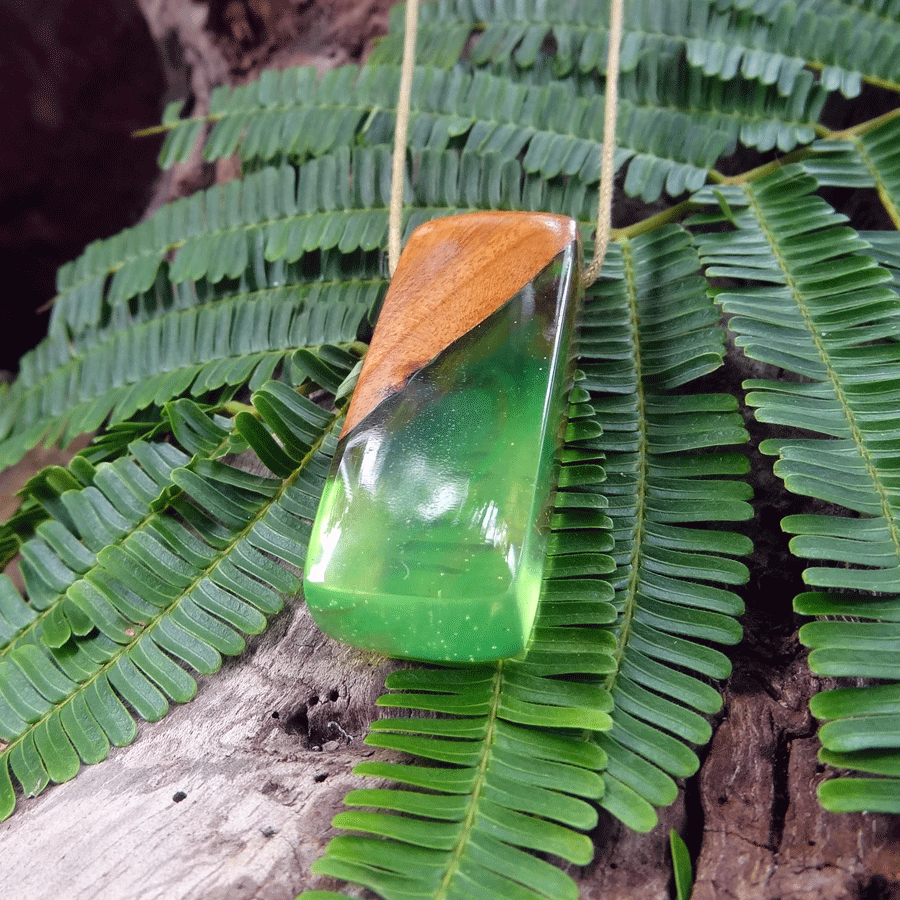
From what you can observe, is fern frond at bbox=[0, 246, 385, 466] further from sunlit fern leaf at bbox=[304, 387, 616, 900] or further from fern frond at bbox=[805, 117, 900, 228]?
fern frond at bbox=[805, 117, 900, 228]

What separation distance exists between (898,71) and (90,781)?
1.82m

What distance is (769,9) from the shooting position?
1.61 m

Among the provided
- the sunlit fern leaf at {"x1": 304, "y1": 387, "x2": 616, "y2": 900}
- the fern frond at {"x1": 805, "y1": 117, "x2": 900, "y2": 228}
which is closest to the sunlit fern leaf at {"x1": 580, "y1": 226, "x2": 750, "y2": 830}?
the sunlit fern leaf at {"x1": 304, "y1": 387, "x2": 616, "y2": 900}

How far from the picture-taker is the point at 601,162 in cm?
147

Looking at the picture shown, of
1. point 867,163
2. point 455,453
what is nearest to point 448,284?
point 455,453

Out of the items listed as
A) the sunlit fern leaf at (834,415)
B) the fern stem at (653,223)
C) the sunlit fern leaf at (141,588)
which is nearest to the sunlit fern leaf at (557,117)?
the fern stem at (653,223)

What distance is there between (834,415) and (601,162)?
25.9 inches

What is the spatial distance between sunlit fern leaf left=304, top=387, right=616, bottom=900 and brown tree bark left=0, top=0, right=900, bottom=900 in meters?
0.10

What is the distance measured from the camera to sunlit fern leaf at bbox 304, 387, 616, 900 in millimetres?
826

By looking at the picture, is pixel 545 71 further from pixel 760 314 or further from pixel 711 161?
pixel 760 314

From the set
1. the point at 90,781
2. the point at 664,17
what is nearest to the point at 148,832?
the point at 90,781

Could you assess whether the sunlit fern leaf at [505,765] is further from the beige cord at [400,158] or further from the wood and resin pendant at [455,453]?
the beige cord at [400,158]

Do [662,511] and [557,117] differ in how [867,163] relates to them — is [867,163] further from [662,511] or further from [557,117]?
[662,511]

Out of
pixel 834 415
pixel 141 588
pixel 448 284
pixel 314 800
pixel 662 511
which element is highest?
pixel 448 284
